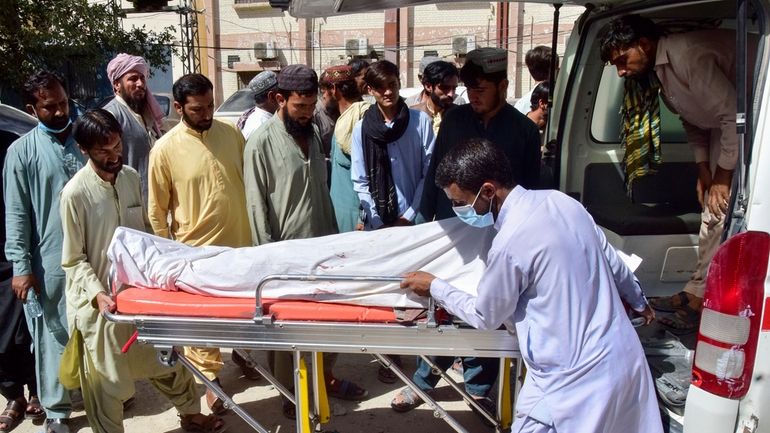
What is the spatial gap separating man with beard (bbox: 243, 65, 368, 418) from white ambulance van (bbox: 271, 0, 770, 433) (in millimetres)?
451

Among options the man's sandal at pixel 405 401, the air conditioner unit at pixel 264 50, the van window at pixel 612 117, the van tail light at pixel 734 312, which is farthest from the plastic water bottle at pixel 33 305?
the air conditioner unit at pixel 264 50

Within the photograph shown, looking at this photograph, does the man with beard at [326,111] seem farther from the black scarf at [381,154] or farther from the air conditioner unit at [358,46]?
the air conditioner unit at [358,46]

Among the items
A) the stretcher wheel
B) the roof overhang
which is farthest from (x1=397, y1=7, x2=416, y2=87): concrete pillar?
the stretcher wheel

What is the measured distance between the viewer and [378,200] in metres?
3.61

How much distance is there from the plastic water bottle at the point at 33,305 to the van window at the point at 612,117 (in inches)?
119

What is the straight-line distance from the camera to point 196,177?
128 inches

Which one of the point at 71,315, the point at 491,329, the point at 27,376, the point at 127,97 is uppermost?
the point at 127,97

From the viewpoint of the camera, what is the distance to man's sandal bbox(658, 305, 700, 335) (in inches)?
104

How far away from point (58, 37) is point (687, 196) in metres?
12.3

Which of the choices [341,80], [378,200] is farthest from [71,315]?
[341,80]

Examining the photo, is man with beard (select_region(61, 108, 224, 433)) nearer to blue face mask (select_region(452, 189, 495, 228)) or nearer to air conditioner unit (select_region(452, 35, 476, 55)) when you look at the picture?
blue face mask (select_region(452, 189, 495, 228))

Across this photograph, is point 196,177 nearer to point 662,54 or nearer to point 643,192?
point 662,54

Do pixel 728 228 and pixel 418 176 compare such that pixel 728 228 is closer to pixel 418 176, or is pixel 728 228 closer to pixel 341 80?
pixel 418 176

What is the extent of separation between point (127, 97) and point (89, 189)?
138cm
